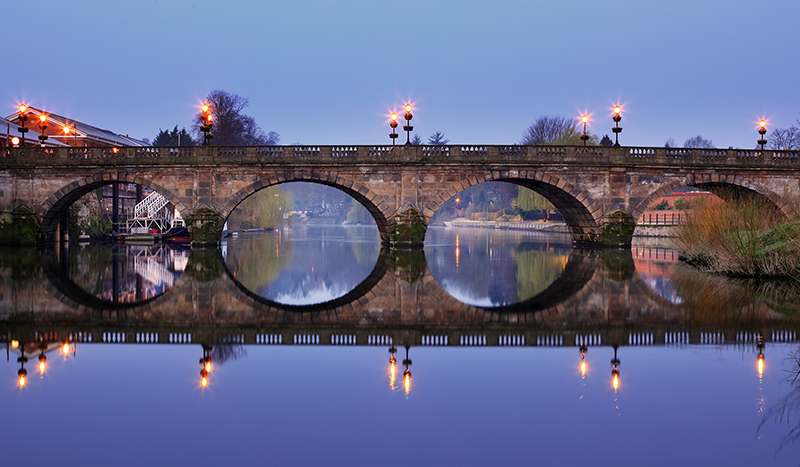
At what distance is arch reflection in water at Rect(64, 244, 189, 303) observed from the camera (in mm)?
15197

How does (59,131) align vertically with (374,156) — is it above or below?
above

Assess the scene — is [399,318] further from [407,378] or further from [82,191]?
[82,191]

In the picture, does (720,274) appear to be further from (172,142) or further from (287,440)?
(172,142)

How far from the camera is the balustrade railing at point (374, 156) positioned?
31219 mm

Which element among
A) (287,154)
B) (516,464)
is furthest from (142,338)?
(287,154)

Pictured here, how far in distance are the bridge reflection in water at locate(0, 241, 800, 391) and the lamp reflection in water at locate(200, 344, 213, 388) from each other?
0.03 meters

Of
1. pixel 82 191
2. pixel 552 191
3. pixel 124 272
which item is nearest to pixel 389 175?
pixel 552 191

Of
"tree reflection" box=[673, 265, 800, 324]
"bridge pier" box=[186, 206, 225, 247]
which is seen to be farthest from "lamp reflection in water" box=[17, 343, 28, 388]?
"bridge pier" box=[186, 206, 225, 247]

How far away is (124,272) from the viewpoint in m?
20.3

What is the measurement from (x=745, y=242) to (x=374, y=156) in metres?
18.0

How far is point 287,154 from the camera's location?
31.4 meters

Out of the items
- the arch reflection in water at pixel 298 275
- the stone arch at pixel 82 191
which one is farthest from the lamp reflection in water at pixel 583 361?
the stone arch at pixel 82 191

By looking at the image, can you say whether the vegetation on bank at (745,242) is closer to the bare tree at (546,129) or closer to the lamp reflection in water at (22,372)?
the lamp reflection in water at (22,372)

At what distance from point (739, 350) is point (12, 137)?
156 ft
